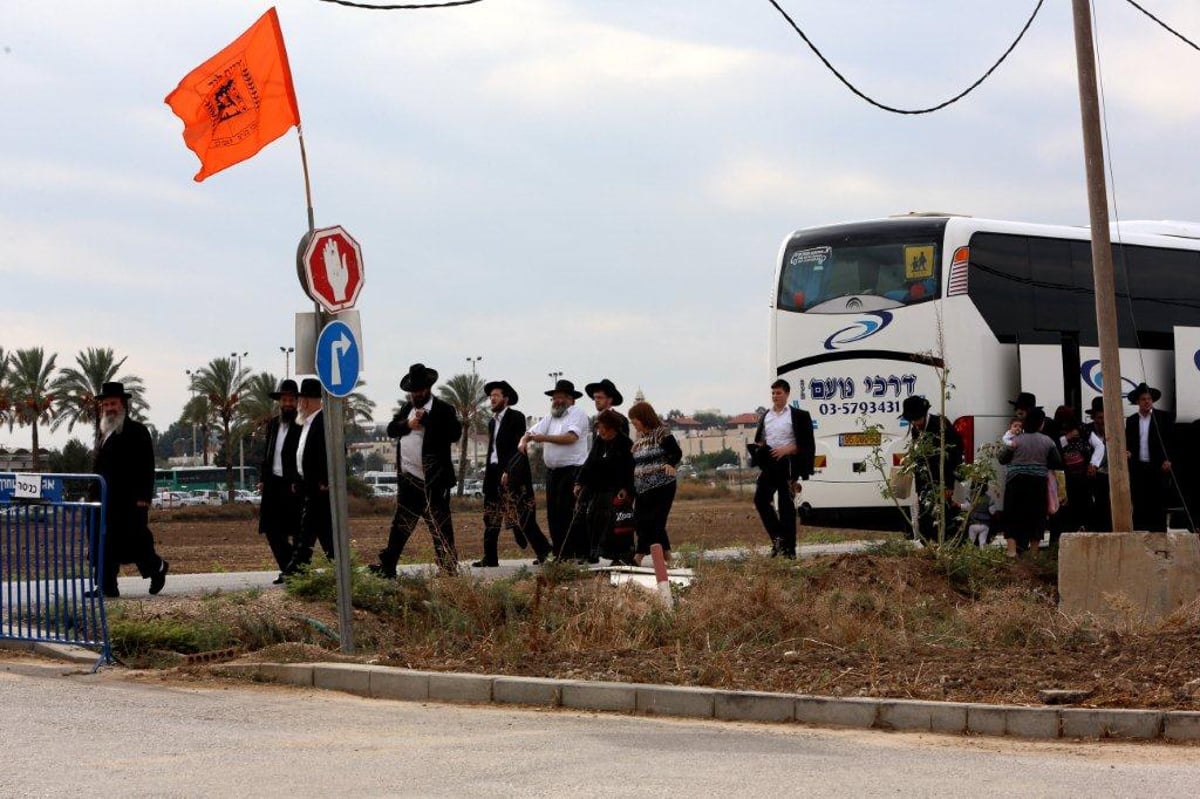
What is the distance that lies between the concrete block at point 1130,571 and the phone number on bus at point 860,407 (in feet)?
23.0

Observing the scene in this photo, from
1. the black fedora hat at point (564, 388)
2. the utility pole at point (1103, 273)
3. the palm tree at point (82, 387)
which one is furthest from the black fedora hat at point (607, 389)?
the palm tree at point (82, 387)

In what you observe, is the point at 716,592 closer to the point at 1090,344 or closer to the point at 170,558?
the point at 1090,344

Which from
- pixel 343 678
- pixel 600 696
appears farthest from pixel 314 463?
pixel 600 696

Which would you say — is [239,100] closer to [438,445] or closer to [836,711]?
[438,445]

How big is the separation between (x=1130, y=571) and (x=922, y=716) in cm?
467

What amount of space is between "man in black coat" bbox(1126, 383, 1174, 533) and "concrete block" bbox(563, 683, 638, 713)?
11.5 metres

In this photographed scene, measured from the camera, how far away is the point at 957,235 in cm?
1936

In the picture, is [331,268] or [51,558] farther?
[51,558]

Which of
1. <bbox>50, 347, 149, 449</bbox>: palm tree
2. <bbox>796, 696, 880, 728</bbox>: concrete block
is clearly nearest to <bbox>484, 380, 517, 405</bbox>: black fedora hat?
<bbox>796, 696, 880, 728</bbox>: concrete block

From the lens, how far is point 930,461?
1695 cm

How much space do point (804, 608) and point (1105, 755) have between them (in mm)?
3989

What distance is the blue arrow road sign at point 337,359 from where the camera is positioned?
10617mm

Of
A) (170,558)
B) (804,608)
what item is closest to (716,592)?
(804,608)

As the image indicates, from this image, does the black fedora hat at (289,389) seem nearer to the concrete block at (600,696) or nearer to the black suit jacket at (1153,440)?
the concrete block at (600,696)
